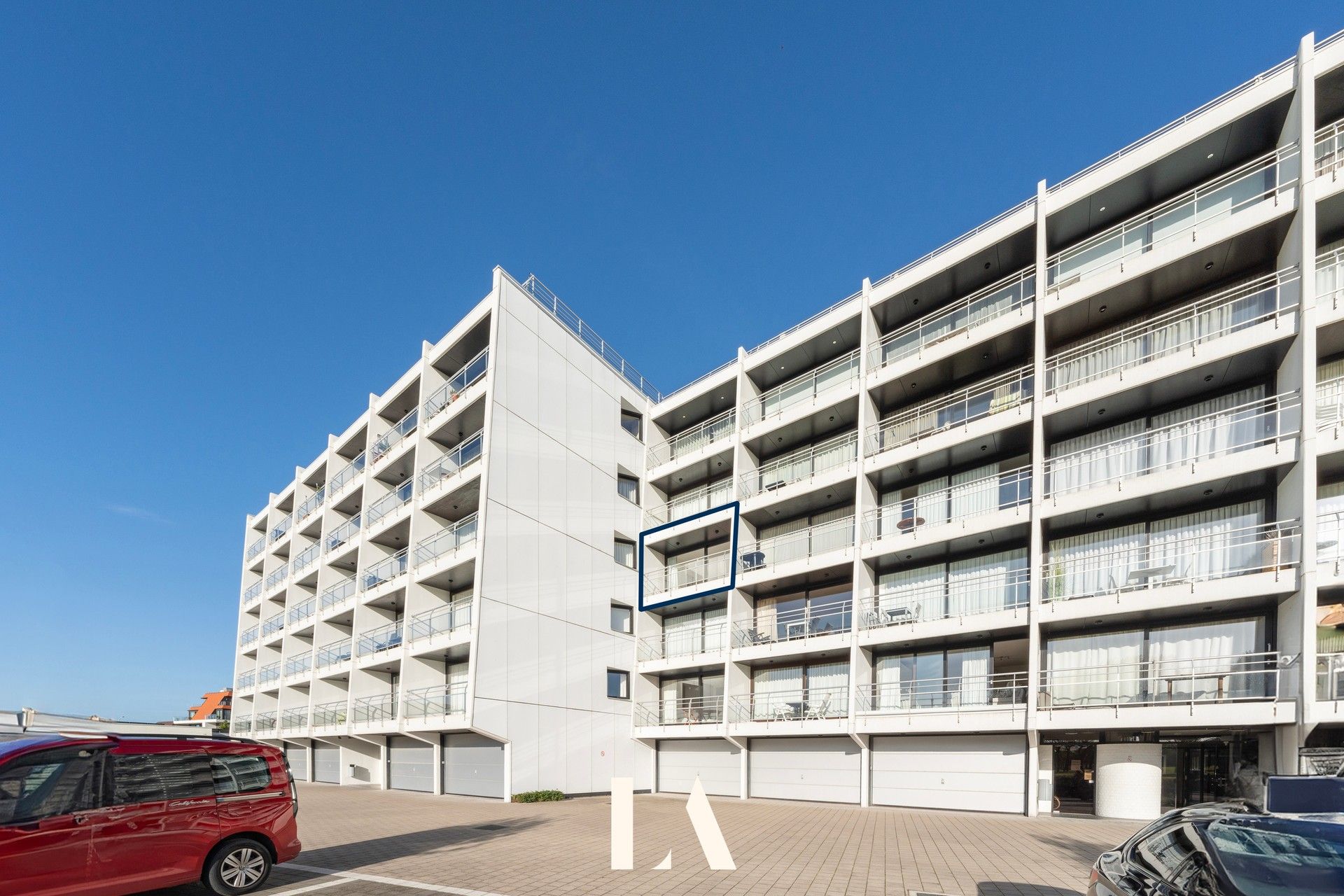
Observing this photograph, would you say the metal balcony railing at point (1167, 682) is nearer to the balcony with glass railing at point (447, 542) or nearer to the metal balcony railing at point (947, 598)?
the metal balcony railing at point (947, 598)

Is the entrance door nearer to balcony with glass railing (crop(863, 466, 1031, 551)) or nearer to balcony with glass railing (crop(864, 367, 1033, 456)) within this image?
balcony with glass railing (crop(863, 466, 1031, 551))

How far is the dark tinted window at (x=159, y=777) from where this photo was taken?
7.61 metres

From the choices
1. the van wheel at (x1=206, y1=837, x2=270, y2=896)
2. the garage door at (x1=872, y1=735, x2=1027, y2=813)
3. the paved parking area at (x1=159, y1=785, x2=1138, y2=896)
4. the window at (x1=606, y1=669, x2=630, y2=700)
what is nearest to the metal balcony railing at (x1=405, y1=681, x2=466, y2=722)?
the paved parking area at (x1=159, y1=785, x2=1138, y2=896)

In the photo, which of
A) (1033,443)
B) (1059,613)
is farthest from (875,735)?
(1033,443)

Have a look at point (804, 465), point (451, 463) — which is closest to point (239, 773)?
point (451, 463)

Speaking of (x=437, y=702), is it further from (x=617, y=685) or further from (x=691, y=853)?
(x=691, y=853)

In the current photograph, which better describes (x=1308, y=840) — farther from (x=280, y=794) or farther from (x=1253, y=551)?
(x=1253, y=551)

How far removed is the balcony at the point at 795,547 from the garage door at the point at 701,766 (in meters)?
5.95

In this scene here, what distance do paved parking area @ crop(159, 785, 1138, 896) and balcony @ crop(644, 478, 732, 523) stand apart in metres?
10.9

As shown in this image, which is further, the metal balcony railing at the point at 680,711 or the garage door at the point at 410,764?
the garage door at the point at 410,764

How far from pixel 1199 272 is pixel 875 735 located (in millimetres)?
14070

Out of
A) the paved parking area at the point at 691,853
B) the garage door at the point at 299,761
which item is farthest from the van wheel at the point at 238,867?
the garage door at the point at 299,761

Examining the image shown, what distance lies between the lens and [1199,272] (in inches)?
650

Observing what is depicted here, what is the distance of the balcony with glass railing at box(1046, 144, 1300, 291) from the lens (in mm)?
15141
